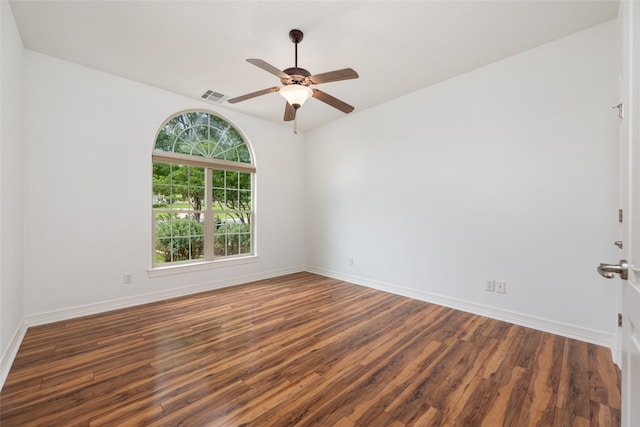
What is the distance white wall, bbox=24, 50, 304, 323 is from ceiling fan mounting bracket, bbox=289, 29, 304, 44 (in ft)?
7.15

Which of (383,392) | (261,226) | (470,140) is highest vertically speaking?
(470,140)

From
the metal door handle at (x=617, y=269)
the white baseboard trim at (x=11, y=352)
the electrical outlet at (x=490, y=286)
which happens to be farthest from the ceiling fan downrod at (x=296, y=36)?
the white baseboard trim at (x=11, y=352)

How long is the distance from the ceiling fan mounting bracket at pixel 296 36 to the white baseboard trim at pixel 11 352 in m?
3.52

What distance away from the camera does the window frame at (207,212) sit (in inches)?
152

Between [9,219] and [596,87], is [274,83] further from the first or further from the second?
[596,87]

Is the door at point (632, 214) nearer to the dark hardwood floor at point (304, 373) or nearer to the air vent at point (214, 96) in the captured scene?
the dark hardwood floor at point (304, 373)

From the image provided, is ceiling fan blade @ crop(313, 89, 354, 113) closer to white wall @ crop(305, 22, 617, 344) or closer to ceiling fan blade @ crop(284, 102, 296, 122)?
ceiling fan blade @ crop(284, 102, 296, 122)

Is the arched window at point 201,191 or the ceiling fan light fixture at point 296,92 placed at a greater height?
the ceiling fan light fixture at point 296,92

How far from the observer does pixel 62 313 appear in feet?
10.1

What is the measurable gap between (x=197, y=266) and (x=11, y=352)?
203cm

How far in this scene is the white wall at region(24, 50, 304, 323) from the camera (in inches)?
117

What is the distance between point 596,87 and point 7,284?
5398 mm

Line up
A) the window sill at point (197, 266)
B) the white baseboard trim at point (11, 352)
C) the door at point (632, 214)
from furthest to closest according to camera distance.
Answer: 1. the window sill at point (197, 266)
2. the white baseboard trim at point (11, 352)
3. the door at point (632, 214)

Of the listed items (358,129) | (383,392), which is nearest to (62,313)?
(383,392)
